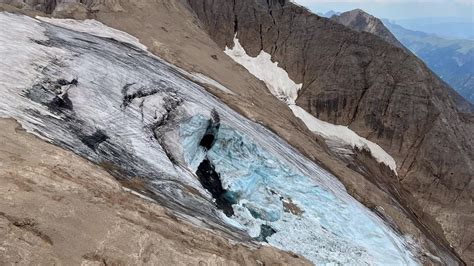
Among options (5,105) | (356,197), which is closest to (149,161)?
(5,105)

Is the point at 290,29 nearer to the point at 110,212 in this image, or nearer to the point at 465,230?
the point at 465,230

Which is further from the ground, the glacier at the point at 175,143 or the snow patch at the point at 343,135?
the snow patch at the point at 343,135

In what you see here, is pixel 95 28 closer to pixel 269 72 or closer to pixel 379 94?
pixel 269 72

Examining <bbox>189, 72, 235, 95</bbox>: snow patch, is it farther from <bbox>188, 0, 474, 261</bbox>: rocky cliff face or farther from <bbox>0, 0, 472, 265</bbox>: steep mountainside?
<bbox>188, 0, 474, 261</bbox>: rocky cliff face

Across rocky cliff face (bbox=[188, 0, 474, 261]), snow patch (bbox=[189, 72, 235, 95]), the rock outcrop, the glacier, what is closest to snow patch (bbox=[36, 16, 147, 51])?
the glacier

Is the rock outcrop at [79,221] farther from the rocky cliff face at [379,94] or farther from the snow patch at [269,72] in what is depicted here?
the snow patch at [269,72]

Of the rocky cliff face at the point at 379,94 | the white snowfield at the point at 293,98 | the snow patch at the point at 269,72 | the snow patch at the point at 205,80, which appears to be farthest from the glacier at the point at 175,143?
the snow patch at the point at 269,72

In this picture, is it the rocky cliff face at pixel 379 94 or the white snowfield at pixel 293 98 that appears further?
the white snowfield at pixel 293 98
